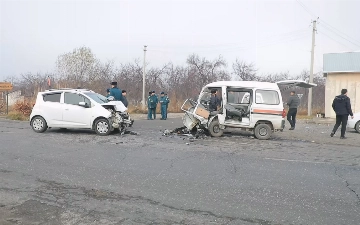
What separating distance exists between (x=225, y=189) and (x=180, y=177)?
1.10m

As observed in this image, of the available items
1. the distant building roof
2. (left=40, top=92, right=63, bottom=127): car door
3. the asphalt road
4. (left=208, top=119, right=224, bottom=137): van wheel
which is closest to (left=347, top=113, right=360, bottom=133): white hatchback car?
the asphalt road

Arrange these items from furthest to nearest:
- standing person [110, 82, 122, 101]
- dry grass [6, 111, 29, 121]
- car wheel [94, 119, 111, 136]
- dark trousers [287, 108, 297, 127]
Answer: dry grass [6, 111, 29, 121] < dark trousers [287, 108, 297, 127] < standing person [110, 82, 122, 101] < car wheel [94, 119, 111, 136]

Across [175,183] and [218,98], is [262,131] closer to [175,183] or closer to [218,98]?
[218,98]

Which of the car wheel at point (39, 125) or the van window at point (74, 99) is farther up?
the van window at point (74, 99)

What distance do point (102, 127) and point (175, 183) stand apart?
6749 millimetres

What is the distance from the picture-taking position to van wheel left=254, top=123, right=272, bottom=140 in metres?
12.4

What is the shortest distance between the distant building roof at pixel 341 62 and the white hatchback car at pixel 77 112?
1848 centimetres

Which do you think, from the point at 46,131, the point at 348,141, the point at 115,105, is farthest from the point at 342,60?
the point at 46,131

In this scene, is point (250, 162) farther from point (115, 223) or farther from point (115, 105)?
point (115, 105)

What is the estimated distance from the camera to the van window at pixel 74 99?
12602 millimetres

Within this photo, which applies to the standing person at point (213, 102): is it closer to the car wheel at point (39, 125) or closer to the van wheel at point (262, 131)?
the van wheel at point (262, 131)

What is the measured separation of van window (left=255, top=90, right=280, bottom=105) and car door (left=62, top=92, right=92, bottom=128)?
6.17 metres

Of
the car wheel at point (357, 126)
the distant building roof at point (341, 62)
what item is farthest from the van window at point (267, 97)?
the distant building roof at point (341, 62)

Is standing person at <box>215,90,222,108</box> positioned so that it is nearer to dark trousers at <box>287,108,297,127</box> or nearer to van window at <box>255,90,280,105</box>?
van window at <box>255,90,280,105</box>
